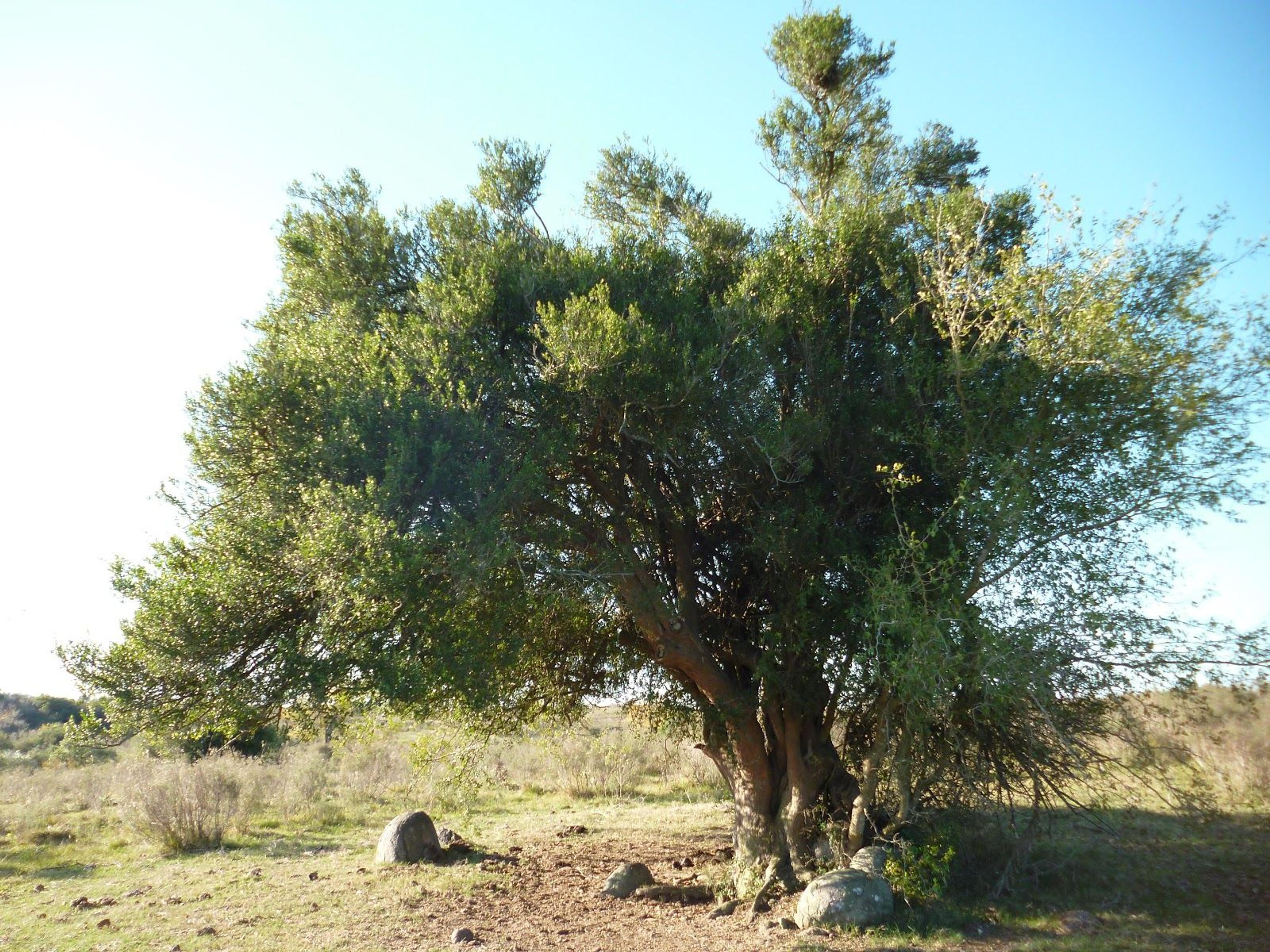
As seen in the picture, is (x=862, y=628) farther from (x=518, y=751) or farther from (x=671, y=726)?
(x=518, y=751)

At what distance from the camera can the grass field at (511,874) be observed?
362 inches

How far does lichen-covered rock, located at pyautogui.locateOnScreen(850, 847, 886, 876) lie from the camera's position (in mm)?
9852

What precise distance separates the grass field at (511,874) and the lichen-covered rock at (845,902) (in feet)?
0.63

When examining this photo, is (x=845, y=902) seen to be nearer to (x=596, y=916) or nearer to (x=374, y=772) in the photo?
(x=596, y=916)

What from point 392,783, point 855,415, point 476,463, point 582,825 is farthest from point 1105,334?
point 392,783

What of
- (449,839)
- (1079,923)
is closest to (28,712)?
(449,839)

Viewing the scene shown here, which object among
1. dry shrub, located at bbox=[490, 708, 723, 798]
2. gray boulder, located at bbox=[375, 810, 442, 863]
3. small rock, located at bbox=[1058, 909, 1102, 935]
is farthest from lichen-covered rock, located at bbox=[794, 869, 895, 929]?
dry shrub, located at bbox=[490, 708, 723, 798]

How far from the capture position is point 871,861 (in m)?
9.98

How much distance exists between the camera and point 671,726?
14.2 m

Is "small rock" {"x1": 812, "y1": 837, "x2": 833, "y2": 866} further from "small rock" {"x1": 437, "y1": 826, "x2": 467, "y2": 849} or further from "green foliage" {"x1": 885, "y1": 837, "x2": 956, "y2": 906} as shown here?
"small rock" {"x1": 437, "y1": 826, "x2": 467, "y2": 849}

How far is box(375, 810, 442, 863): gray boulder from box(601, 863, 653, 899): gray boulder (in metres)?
3.48

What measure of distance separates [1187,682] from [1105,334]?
3435mm

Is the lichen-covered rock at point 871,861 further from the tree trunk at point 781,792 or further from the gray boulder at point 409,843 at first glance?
the gray boulder at point 409,843

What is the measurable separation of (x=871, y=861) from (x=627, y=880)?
3.52 m
